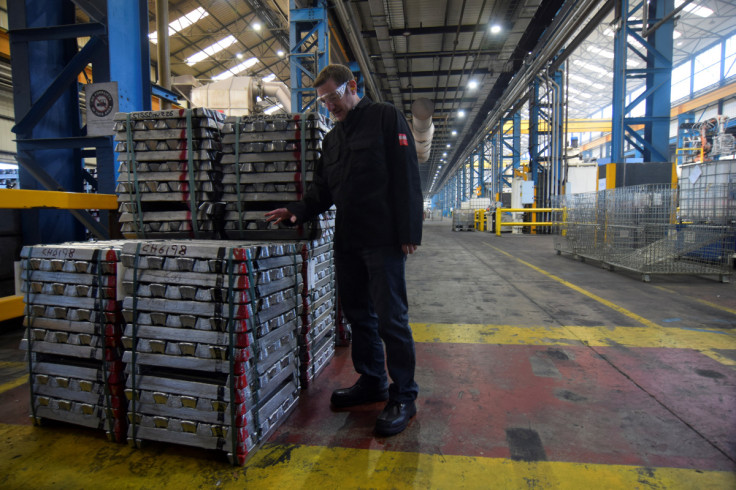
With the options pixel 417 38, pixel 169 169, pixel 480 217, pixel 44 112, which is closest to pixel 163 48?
pixel 44 112

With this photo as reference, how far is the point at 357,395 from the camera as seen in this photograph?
234cm

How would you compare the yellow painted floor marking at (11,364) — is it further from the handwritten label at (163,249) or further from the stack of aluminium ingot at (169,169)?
the handwritten label at (163,249)

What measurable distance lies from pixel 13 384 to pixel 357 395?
248cm

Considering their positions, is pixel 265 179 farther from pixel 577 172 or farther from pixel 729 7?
pixel 729 7

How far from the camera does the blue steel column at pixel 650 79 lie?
29.1 feet

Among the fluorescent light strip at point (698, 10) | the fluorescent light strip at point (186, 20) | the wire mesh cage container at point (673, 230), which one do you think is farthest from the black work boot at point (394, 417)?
the fluorescent light strip at point (698, 10)

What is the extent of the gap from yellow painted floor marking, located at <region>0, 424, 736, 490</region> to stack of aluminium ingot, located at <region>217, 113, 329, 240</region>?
58.2 inches

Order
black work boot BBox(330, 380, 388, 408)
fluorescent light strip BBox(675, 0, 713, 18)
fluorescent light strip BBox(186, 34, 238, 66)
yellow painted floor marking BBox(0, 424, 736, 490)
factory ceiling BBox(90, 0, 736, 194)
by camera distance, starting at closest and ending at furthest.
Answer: yellow painted floor marking BBox(0, 424, 736, 490), black work boot BBox(330, 380, 388, 408), factory ceiling BBox(90, 0, 736, 194), fluorescent light strip BBox(186, 34, 238, 66), fluorescent light strip BBox(675, 0, 713, 18)

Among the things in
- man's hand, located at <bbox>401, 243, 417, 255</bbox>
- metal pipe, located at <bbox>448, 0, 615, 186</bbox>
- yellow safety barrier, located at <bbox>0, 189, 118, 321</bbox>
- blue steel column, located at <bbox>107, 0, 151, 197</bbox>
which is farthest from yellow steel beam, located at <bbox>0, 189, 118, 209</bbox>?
metal pipe, located at <bbox>448, 0, 615, 186</bbox>

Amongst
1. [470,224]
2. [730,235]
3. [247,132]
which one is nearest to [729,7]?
[470,224]

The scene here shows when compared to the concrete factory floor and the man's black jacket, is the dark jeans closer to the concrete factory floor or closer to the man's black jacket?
the man's black jacket

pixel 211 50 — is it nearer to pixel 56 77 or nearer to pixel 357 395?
pixel 56 77

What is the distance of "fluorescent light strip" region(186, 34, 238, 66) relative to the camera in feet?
54.2

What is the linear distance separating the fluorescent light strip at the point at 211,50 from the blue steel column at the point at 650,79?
47.6 ft
